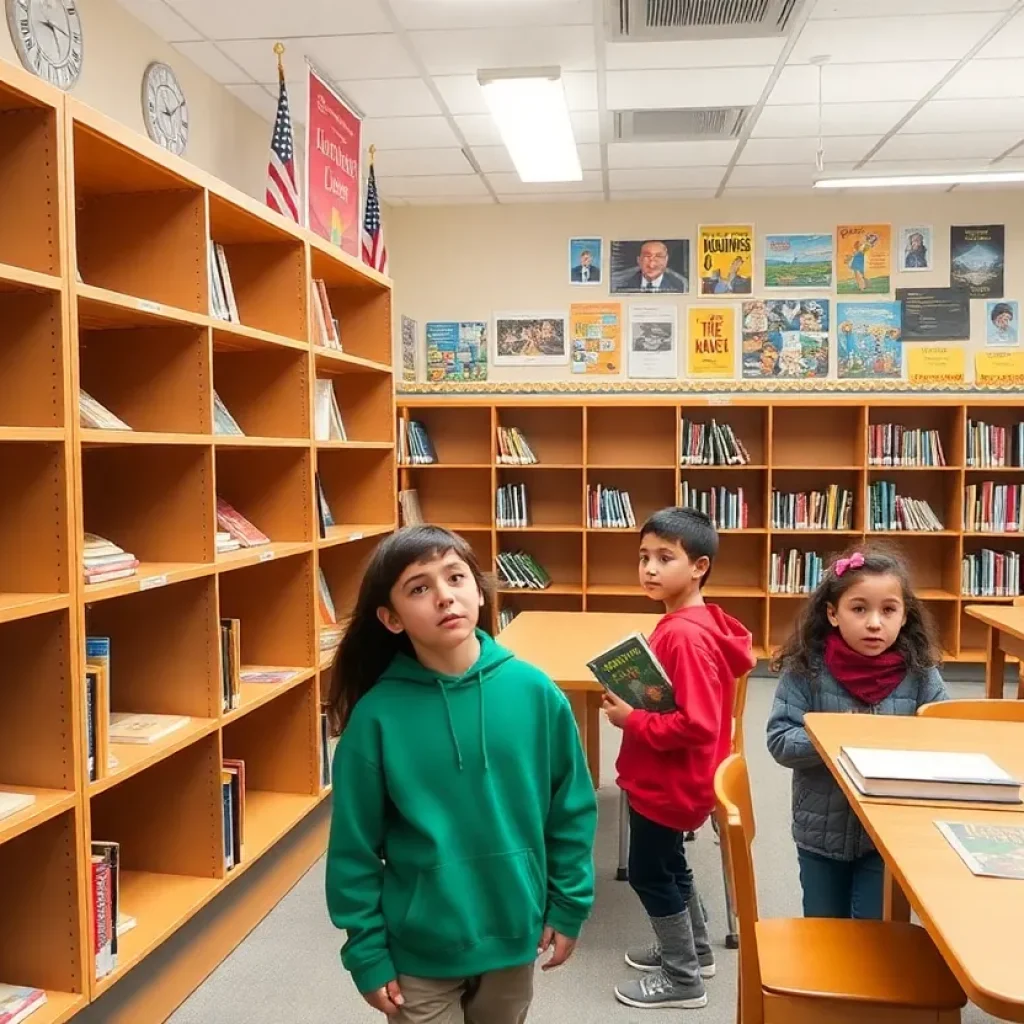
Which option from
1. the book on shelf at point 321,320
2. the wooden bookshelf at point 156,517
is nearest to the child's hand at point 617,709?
the wooden bookshelf at point 156,517

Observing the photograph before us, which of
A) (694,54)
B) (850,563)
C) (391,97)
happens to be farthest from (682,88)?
(850,563)

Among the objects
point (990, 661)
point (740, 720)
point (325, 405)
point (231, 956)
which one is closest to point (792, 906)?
point (740, 720)

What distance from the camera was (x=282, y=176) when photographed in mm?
3273

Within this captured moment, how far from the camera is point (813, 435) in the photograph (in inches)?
241

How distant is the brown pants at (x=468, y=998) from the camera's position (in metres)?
1.47

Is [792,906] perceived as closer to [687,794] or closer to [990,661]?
[687,794]

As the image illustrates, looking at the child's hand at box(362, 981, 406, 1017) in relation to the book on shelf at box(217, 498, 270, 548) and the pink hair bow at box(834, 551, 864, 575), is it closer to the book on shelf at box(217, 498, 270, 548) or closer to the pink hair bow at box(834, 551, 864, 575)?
the pink hair bow at box(834, 551, 864, 575)

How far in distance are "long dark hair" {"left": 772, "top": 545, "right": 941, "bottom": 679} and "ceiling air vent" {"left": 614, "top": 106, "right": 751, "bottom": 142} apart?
3.26 m

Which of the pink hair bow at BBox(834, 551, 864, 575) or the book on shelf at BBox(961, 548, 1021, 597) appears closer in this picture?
the pink hair bow at BBox(834, 551, 864, 575)

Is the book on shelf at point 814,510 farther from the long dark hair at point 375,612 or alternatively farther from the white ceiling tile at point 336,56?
the long dark hair at point 375,612

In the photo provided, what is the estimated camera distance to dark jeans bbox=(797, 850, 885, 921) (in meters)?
2.08

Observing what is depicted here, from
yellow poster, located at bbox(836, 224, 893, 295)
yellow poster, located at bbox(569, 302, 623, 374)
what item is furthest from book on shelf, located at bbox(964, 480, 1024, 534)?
yellow poster, located at bbox(569, 302, 623, 374)

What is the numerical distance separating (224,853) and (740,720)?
1586 millimetres

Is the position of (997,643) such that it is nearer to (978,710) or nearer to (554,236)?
(978,710)
